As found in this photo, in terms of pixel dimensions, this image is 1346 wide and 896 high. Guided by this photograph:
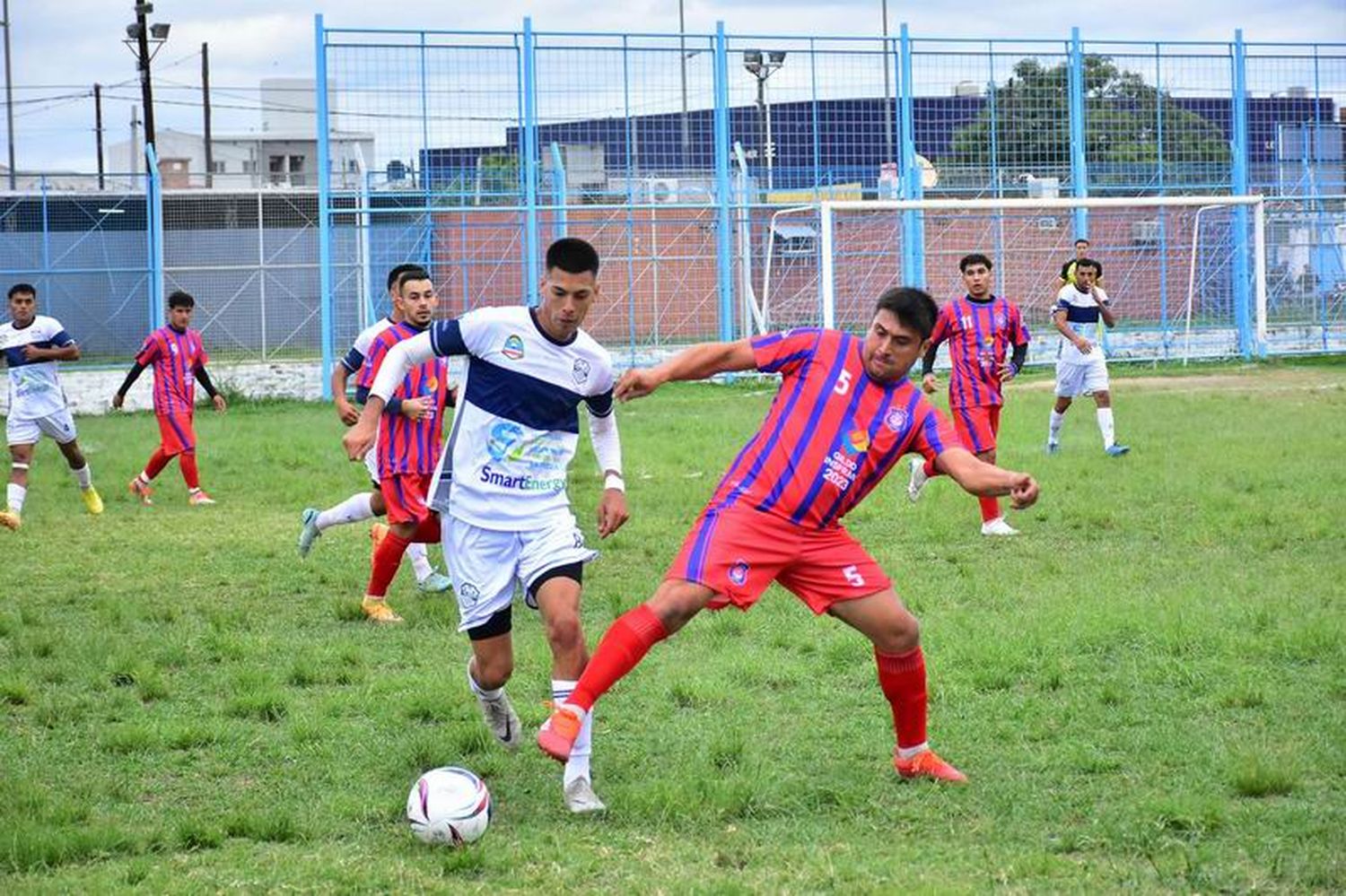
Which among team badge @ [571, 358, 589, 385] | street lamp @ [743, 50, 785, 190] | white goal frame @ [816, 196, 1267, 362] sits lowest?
team badge @ [571, 358, 589, 385]

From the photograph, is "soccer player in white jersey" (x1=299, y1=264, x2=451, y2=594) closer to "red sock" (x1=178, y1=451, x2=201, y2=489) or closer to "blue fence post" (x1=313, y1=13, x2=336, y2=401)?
"red sock" (x1=178, y1=451, x2=201, y2=489)

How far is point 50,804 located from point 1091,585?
614 centimetres

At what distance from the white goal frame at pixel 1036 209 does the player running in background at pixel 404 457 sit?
16.7 m

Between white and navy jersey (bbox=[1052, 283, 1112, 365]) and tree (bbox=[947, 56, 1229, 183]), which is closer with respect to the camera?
white and navy jersey (bbox=[1052, 283, 1112, 365])

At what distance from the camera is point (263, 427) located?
23.7 metres

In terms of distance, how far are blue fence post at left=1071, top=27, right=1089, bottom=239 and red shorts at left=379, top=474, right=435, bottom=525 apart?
25.2 m

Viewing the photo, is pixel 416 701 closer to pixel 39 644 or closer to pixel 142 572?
pixel 39 644

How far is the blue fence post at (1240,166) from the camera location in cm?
3381

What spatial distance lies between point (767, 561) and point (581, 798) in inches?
40.3

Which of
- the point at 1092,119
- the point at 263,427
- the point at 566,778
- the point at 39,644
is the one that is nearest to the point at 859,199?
the point at 1092,119

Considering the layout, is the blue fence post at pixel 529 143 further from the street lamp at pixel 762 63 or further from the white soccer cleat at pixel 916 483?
the white soccer cleat at pixel 916 483

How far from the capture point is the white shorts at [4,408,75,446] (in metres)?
15.3

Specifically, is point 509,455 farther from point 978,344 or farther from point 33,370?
point 33,370

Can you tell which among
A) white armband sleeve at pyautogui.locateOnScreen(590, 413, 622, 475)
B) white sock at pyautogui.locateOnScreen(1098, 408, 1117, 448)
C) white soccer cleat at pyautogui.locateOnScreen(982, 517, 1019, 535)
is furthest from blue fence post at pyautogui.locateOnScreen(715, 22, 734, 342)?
white armband sleeve at pyautogui.locateOnScreen(590, 413, 622, 475)
